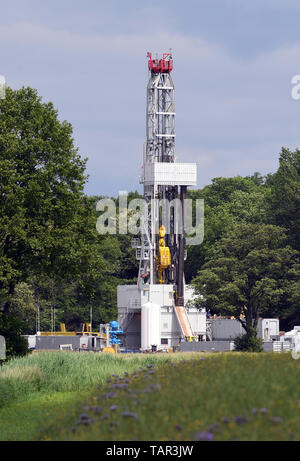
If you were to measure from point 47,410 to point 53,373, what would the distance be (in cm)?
702

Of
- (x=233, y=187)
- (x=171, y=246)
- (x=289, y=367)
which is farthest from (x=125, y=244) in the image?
(x=289, y=367)

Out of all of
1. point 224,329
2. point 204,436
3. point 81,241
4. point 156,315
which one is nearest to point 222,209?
point 224,329

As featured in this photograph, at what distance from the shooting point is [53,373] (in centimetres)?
2961

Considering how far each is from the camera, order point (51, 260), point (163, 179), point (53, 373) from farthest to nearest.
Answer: point (163, 179), point (51, 260), point (53, 373)

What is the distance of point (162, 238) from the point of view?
78.4 metres

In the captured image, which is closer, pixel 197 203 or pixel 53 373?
pixel 53 373

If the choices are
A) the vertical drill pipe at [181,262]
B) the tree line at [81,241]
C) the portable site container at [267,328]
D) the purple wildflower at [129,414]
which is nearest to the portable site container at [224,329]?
the tree line at [81,241]

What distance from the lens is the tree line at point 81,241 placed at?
45281mm

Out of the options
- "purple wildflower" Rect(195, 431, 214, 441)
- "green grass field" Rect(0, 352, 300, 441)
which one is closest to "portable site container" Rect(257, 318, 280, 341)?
"green grass field" Rect(0, 352, 300, 441)

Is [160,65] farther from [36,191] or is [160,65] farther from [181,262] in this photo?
[36,191]

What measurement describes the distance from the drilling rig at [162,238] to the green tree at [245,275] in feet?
19.6

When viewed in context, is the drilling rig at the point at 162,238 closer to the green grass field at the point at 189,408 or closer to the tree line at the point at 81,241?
the tree line at the point at 81,241

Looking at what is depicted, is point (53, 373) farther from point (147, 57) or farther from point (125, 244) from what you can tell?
point (125, 244)

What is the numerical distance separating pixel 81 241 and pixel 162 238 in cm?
3198
